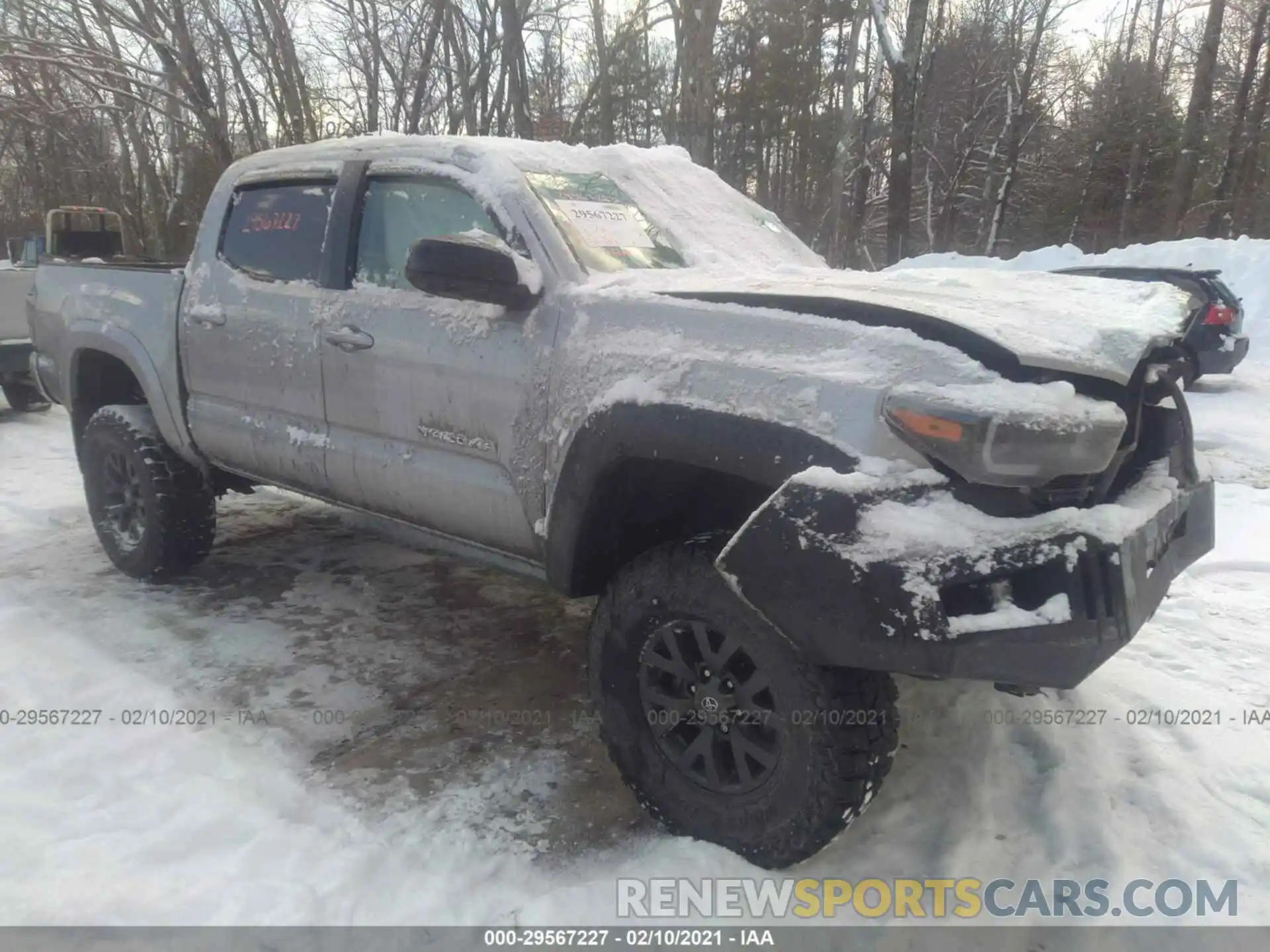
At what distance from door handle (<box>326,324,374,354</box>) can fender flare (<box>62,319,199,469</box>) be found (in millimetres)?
1268

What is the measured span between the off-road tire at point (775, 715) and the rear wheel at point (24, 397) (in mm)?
8359

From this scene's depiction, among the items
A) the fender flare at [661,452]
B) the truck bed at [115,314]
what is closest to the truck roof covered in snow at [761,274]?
the fender flare at [661,452]

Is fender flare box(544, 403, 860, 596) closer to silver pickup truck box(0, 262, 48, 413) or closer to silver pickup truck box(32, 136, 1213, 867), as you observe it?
silver pickup truck box(32, 136, 1213, 867)

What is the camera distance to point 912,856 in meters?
2.50

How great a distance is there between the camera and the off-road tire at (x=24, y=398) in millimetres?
8719

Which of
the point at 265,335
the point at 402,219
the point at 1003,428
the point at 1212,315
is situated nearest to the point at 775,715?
the point at 1003,428

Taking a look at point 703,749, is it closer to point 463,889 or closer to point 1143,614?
point 463,889

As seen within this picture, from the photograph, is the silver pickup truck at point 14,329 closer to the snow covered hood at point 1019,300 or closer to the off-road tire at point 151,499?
the off-road tire at point 151,499

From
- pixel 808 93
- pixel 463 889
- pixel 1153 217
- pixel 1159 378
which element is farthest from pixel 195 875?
pixel 1153 217

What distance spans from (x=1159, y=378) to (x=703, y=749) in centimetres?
154

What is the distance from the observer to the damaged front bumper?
191 centimetres

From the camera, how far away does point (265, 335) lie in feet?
12.0

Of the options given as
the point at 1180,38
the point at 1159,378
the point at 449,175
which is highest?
the point at 1180,38

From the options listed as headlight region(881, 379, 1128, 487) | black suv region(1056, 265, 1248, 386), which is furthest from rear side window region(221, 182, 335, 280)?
black suv region(1056, 265, 1248, 386)
